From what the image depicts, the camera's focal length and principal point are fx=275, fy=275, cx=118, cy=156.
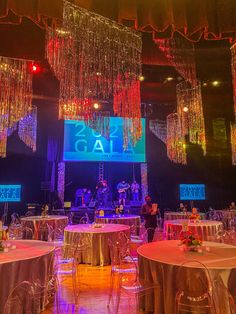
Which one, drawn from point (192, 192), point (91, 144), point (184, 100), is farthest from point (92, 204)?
point (184, 100)

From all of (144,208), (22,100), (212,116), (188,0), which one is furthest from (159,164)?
(188,0)

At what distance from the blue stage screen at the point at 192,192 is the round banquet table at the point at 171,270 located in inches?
398

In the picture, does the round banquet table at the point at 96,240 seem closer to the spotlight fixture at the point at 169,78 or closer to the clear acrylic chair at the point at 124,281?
the clear acrylic chair at the point at 124,281

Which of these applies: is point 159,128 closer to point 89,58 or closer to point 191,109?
point 191,109

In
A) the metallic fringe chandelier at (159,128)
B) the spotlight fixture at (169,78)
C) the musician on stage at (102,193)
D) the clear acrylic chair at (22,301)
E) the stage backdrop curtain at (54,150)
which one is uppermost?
the spotlight fixture at (169,78)

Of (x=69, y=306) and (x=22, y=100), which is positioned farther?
(x=22, y=100)

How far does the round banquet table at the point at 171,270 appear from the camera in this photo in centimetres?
306

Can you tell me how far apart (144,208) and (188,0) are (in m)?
6.49

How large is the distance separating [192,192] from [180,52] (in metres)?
9.18

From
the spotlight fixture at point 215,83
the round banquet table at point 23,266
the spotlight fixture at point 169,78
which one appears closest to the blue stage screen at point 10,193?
the spotlight fixture at point 169,78

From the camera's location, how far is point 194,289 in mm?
3131

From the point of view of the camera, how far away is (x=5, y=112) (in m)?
7.93

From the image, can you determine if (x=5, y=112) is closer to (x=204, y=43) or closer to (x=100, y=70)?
(x=100, y=70)

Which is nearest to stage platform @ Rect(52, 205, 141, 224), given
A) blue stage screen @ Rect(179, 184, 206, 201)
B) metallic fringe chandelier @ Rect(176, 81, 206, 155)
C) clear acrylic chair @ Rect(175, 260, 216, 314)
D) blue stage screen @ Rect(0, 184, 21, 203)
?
blue stage screen @ Rect(0, 184, 21, 203)
